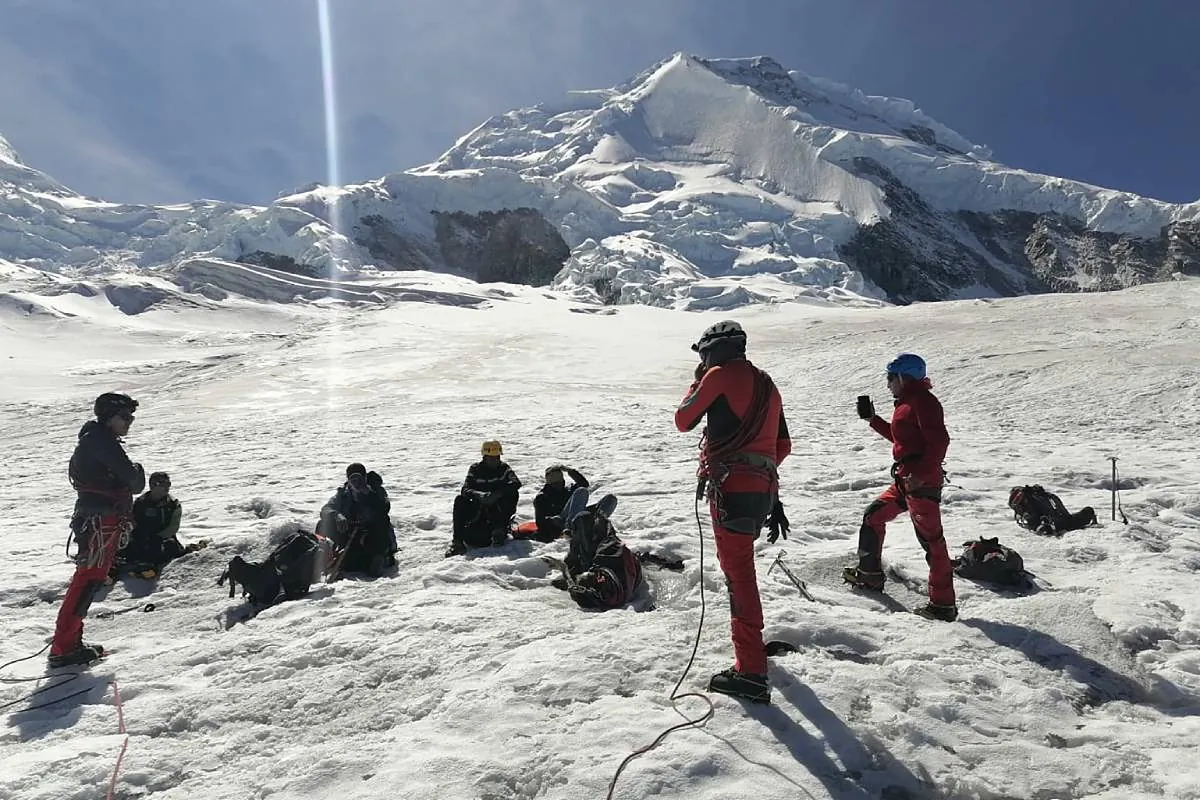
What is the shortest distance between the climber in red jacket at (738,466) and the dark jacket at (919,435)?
5.42 ft

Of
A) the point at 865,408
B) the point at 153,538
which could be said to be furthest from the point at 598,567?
the point at 153,538

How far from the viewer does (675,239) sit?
113m

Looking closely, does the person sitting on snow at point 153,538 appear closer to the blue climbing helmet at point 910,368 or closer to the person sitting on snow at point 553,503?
the person sitting on snow at point 553,503

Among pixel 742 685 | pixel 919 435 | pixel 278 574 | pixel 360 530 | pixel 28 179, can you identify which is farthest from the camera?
pixel 28 179

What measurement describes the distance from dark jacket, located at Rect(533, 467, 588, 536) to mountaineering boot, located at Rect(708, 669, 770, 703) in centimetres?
386

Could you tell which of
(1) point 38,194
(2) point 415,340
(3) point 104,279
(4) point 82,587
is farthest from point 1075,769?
(1) point 38,194

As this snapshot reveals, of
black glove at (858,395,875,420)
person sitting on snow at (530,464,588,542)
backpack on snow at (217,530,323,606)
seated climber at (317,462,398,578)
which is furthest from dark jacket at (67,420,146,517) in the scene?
black glove at (858,395,875,420)

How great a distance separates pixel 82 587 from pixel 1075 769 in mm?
6604

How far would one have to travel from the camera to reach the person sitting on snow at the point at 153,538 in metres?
7.02

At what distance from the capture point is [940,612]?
503 centimetres

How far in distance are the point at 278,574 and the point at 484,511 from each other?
217cm

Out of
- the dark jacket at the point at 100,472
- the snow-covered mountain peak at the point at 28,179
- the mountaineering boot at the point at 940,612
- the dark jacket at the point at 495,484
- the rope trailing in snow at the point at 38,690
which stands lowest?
the rope trailing in snow at the point at 38,690

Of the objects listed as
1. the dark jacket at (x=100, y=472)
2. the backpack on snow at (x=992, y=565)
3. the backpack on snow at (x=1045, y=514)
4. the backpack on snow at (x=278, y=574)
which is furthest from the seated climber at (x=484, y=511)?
the backpack on snow at (x=1045, y=514)

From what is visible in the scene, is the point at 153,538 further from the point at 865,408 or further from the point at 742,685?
the point at 865,408
